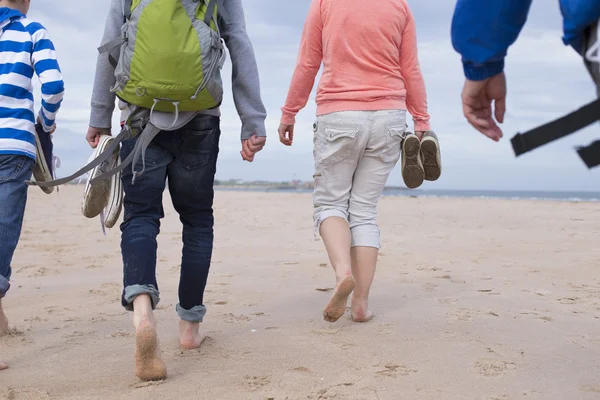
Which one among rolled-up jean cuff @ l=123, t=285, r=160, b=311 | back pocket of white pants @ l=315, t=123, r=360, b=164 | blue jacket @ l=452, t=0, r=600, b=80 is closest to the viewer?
blue jacket @ l=452, t=0, r=600, b=80

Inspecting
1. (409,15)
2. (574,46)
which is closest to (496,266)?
(409,15)

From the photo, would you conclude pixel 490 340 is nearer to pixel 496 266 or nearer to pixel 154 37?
pixel 154 37

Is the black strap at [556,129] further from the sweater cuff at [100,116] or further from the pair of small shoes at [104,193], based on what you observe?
the sweater cuff at [100,116]

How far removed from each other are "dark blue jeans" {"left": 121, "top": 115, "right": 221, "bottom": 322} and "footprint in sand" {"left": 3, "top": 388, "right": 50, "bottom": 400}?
46 centimetres

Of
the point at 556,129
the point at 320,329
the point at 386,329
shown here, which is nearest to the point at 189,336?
the point at 320,329

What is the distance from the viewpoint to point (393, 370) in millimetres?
2643

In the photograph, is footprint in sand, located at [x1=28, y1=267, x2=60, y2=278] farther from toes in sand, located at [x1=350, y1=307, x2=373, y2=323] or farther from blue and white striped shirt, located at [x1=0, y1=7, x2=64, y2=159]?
toes in sand, located at [x1=350, y1=307, x2=373, y2=323]

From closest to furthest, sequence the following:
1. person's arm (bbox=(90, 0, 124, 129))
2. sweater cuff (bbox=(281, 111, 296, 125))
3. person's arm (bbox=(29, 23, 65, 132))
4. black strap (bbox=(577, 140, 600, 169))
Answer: black strap (bbox=(577, 140, 600, 169)), person's arm (bbox=(90, 0, 124, 129)), person's arm (bbox=(29, 23, 65, 132)), sweater cuff (bbox=(281, 111, 296, 125))

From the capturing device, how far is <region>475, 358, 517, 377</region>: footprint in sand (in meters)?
2.60

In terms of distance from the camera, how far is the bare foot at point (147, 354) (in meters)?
2.43

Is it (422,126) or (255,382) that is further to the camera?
(422,126)

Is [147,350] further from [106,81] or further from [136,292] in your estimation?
[106,81]

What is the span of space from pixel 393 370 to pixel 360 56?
173 cm

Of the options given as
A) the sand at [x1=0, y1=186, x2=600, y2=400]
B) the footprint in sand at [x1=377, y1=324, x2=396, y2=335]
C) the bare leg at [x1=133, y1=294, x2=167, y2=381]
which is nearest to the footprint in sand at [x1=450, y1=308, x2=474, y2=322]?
the sand at [x1=0, y1=186, x2=600, y2=400]
